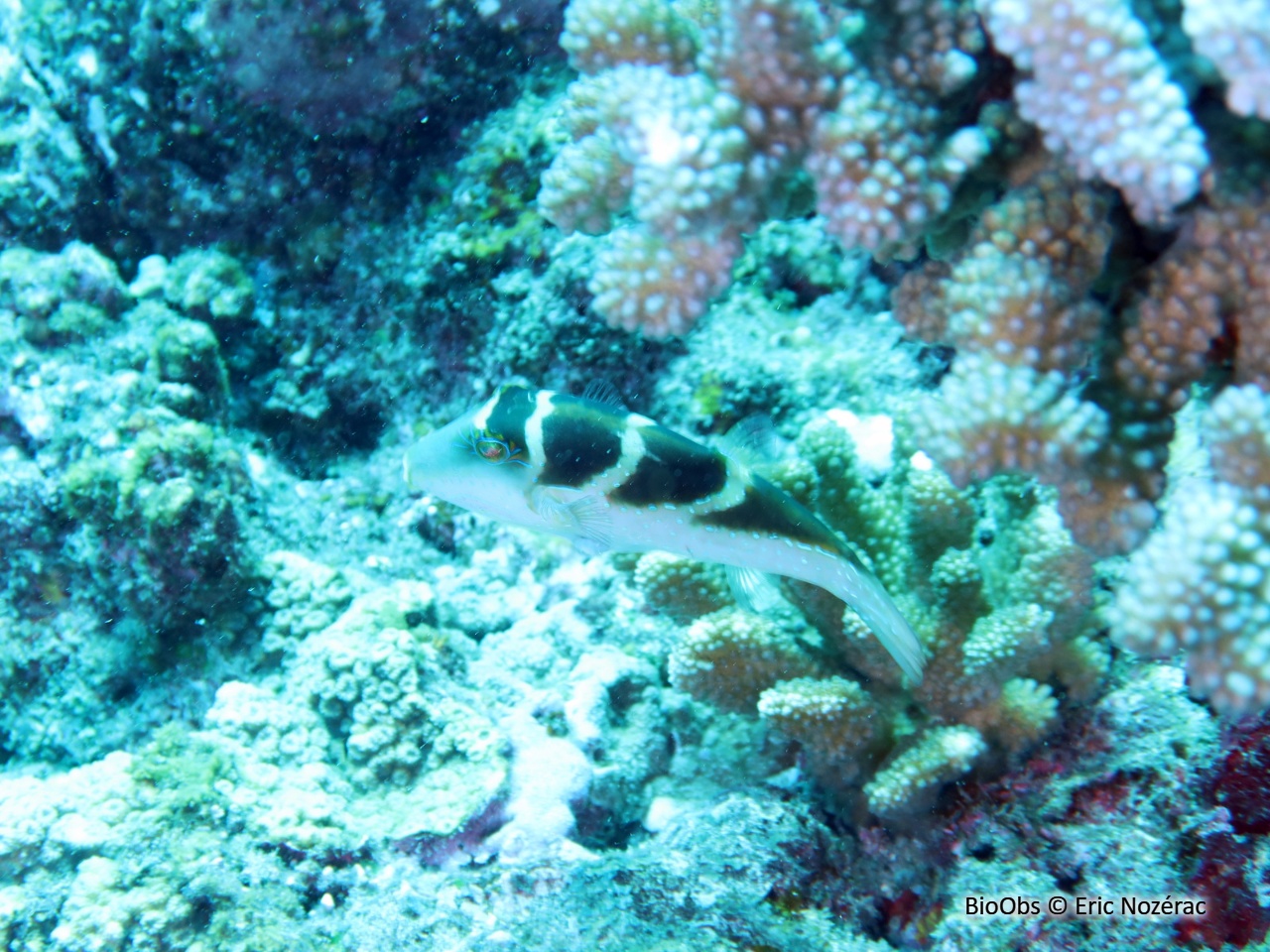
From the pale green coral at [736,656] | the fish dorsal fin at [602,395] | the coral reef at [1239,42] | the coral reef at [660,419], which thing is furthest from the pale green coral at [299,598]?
the coral reef at [1239,42]

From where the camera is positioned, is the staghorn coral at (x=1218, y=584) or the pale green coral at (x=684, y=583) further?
the pale green coral at (x=684, y=583)

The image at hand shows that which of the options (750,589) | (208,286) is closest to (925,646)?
(750,589)

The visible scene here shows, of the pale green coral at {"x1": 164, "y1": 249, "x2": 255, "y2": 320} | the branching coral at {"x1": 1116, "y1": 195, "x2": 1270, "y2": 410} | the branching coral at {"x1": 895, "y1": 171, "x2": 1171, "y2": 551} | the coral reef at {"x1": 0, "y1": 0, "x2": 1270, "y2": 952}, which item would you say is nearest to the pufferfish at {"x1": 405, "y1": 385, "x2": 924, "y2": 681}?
the coral reef at {"x1": 0, "y1": 0, "x2": 1270, "y2": 952}

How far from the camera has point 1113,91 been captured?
134 centimetres

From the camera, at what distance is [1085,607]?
2447 millimetres

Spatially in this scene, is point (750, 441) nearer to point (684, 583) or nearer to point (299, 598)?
A: point (684, 583)

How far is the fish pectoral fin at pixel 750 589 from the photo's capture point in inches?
105

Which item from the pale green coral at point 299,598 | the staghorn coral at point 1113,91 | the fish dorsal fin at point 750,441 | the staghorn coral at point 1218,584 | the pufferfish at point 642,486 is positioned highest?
the staghorn coral at point 1113,91

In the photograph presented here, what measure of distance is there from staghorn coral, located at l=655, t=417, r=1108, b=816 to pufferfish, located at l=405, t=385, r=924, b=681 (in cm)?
27

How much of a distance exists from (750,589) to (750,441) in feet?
1.70

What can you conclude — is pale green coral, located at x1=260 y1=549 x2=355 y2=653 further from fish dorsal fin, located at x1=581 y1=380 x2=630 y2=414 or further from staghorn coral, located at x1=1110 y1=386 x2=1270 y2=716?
staghorn coral, located at x1=1110 y1=386 x2=1270 y2=716

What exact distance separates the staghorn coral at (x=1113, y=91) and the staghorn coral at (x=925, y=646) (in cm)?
135

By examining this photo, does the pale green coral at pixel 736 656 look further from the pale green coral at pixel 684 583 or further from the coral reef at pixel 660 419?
the pale green coral at pixel 684 583

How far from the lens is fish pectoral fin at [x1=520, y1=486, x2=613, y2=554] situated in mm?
2367
